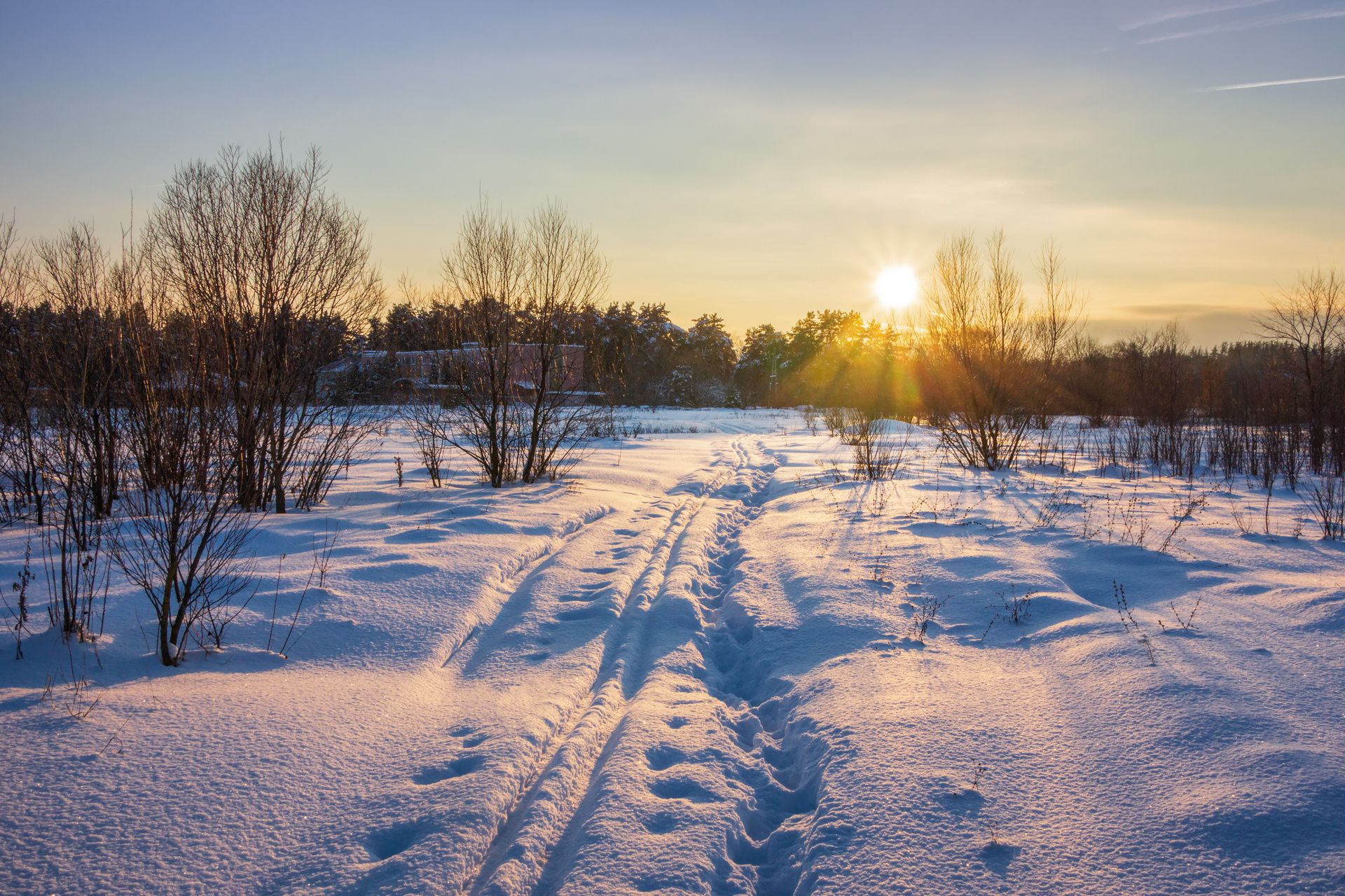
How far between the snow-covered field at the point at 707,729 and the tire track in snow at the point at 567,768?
0.02 meters

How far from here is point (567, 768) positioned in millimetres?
3018

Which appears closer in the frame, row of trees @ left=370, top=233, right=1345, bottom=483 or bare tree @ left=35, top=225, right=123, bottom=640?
bare tree @ left=35, top=225, right=123, bottom=640

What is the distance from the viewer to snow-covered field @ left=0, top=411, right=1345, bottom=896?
236 centimetres

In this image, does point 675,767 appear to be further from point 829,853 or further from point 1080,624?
point 1080,624

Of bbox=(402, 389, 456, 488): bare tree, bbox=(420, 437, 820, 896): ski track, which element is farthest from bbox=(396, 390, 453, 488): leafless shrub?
bbox=(420, 437, 820, 896): ski track

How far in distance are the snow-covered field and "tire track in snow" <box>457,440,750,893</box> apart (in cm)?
2

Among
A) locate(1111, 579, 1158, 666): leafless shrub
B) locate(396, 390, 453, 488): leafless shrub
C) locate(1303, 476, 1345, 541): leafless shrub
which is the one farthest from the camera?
locate(396, 390, 453, 488): leafless shrub

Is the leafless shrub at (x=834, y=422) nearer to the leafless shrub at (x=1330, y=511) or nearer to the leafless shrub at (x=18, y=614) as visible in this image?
the leafless shrub at (x=1330, y=511)

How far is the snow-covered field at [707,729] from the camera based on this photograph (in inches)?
92.7

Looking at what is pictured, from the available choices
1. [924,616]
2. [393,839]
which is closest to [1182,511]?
[924,616]

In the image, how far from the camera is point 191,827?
2488 millimetres

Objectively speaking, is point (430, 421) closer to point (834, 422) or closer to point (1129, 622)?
point (1129, 622)

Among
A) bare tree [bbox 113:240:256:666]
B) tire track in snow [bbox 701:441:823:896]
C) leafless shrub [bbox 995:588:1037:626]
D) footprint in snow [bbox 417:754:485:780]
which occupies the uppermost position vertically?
bare tree [bbox 113:240:256:666]

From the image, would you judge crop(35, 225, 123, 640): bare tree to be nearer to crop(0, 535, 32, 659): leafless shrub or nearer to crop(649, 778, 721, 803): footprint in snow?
crop(0, 535, 32, 659): leafless shrub
